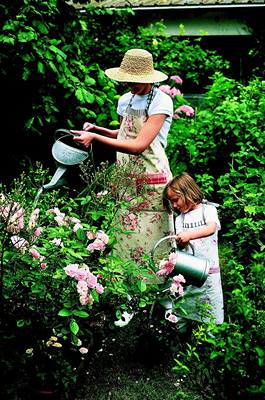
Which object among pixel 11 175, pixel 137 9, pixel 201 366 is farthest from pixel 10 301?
pixel 137 9

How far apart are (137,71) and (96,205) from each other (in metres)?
0.95

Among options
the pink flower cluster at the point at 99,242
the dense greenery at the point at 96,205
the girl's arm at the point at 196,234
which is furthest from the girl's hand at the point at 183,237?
the pink flower cluster at the point at 99,242

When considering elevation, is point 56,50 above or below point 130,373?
above

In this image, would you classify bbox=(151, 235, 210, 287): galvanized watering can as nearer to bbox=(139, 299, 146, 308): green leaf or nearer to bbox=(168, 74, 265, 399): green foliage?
bbox=(168, 74, 265, 399): green foliage

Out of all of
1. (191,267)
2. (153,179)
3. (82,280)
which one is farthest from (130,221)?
(82,280)

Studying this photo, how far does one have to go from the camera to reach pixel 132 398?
344 centimetres

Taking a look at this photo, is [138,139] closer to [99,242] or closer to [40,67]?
[99,242]

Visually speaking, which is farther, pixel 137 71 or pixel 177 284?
pixel 137 71

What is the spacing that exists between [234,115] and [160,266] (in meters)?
2.60

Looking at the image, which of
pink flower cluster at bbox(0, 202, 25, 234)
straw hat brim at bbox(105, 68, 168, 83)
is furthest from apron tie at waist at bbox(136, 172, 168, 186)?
pink flower cluster at bbox(0, 202, 25, 234)

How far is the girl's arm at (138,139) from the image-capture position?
3.68m

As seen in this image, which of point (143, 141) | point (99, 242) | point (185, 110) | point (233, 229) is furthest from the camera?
point (185, 110)

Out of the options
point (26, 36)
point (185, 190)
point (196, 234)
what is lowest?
point (196, 234)

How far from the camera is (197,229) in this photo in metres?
3.79
